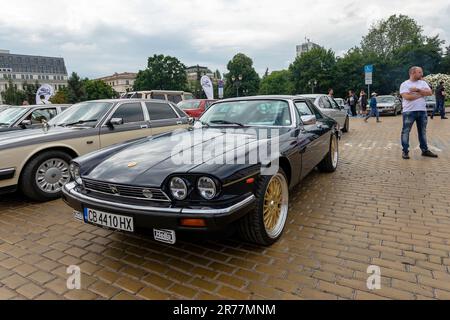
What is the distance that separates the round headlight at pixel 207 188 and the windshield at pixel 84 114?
3.53 metres

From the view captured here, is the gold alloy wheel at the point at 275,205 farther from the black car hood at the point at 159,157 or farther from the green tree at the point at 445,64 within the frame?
the green tree at the point at 445,64

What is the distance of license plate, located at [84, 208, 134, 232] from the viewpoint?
2.41 meters

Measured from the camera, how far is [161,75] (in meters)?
63.1

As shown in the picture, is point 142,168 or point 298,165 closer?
point 142,168

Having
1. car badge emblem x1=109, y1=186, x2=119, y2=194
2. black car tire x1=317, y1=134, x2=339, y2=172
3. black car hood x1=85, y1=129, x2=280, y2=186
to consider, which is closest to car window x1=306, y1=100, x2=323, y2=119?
black car tire x1=317, y1=134, x2=339, y2=172

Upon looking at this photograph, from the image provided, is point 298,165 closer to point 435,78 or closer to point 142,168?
point 142,168

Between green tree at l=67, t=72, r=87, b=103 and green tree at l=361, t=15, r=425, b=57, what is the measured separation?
52.8 metres

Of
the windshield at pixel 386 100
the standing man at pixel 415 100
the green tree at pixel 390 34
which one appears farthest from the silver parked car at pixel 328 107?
the green tree at pixel 390 34

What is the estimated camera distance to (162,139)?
11.7 ft

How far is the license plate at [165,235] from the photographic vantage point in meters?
2.32

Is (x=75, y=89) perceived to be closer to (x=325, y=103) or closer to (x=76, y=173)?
(x=325, y=103)

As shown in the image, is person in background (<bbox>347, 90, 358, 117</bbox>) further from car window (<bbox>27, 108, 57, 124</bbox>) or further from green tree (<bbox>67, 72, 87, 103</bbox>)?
green tree (<bbox>67, 72, 87, 103</bbox>)
